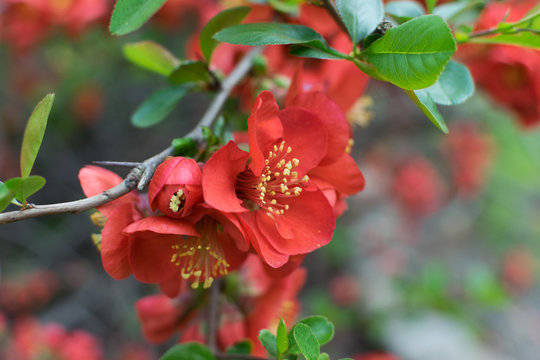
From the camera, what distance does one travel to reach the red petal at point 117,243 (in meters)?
0.57

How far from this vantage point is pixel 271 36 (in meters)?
0.61

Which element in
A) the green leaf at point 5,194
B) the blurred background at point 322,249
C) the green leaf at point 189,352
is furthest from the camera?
the blurred background at point 322,249

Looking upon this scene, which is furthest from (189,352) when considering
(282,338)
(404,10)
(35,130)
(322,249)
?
(322,249)

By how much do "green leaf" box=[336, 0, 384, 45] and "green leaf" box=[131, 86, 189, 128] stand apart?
1.18 feet

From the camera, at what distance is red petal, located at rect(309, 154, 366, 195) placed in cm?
→ 66

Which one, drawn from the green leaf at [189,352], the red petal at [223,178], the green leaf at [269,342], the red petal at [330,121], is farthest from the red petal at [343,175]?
the green leaf at [189,352]

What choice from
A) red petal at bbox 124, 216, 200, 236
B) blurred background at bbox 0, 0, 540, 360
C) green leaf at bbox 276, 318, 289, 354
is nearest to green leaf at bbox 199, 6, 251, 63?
red petal at bbox 124, 216, 200, 236

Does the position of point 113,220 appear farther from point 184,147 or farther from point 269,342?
point 269,342

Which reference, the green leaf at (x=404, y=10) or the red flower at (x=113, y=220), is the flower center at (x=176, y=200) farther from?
the green leaf at (x=404, y=10)

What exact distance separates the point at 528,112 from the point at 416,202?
1.65m

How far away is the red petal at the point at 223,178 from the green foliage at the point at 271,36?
0.15 metres

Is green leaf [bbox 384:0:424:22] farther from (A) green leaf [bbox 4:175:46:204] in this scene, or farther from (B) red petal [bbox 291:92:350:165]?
(A) green leaf [bbox 4:175:46:204]

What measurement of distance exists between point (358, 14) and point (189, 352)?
0.61 m

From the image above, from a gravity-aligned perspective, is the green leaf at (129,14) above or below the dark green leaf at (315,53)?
above
